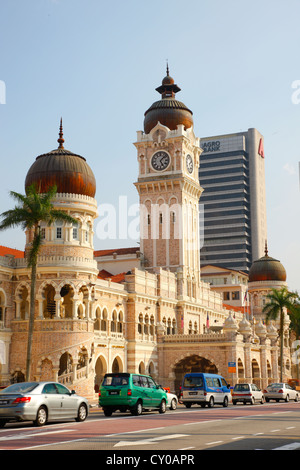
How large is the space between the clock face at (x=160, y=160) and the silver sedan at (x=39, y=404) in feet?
162

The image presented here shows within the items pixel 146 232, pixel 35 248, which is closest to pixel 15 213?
pixel 35 248

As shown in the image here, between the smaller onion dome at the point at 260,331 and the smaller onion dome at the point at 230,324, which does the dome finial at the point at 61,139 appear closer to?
the smaller onion dome at the point at 230,324

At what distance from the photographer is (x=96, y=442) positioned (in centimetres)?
1494

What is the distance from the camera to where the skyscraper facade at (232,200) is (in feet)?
493

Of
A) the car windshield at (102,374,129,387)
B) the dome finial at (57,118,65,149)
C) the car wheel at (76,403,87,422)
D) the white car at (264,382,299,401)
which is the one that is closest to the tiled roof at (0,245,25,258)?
the dome finial at (57,118,65,149)

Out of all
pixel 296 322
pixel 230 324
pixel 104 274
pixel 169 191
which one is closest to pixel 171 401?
pixel 230 324

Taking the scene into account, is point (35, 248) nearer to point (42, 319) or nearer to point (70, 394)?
point (42, 319)

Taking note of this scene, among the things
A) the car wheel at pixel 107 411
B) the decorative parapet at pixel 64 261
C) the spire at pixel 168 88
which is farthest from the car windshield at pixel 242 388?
the spire at pixel 168 88

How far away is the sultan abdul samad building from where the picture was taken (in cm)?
4369

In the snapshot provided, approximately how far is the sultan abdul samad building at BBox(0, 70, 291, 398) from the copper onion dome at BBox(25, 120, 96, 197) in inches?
3.0

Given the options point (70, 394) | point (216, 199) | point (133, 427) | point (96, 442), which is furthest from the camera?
point (216, 199)

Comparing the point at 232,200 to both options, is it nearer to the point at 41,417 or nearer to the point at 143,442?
the point at 41,417

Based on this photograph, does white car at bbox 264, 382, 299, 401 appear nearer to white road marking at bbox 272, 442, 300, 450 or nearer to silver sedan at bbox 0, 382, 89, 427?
silver sedan at bbox 0, 382, 89, 427

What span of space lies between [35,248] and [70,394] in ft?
48.2
